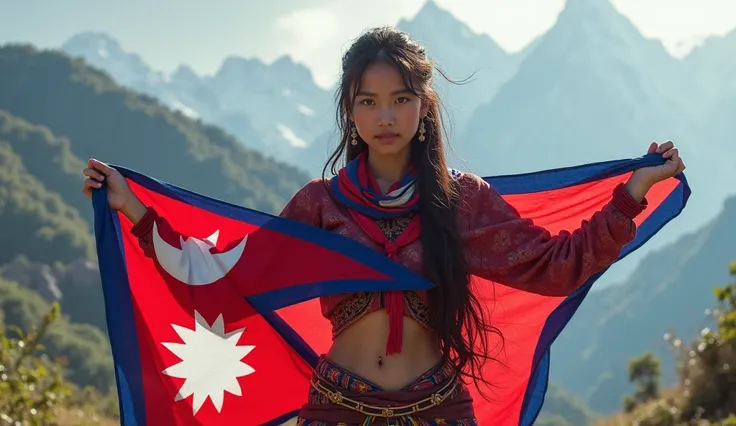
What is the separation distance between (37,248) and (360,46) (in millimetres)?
65016

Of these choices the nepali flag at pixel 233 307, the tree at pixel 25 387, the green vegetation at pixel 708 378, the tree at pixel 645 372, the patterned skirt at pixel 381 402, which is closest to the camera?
the patterned skirt at pixel 381 402

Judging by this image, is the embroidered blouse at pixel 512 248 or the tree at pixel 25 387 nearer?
the embroidered blouse at pixel 512 248

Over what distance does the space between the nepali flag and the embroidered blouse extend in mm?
65

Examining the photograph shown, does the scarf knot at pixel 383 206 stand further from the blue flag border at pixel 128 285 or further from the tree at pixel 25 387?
the tree at pixel 25 387

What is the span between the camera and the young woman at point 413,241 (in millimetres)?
2811

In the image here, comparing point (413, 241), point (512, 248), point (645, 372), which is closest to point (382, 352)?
point (413, 241)

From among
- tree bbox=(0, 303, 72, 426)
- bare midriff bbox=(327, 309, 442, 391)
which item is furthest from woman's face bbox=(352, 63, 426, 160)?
tree bbox=(0, 303, 72, 426)

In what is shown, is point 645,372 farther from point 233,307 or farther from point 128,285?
point 128,285

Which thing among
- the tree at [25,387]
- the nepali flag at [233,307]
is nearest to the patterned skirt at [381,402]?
the nepali flag at [233,307]

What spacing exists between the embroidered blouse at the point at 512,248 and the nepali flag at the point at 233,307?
0.07m

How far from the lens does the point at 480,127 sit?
195 m

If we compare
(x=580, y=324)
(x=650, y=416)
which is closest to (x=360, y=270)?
(x=650, y=416)

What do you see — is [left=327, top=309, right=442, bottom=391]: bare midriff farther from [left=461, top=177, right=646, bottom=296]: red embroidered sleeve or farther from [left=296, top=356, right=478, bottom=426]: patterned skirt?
[left=461, top=177, right=646, bottom=296]: red embroidered sleeve

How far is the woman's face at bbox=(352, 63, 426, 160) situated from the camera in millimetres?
2914
